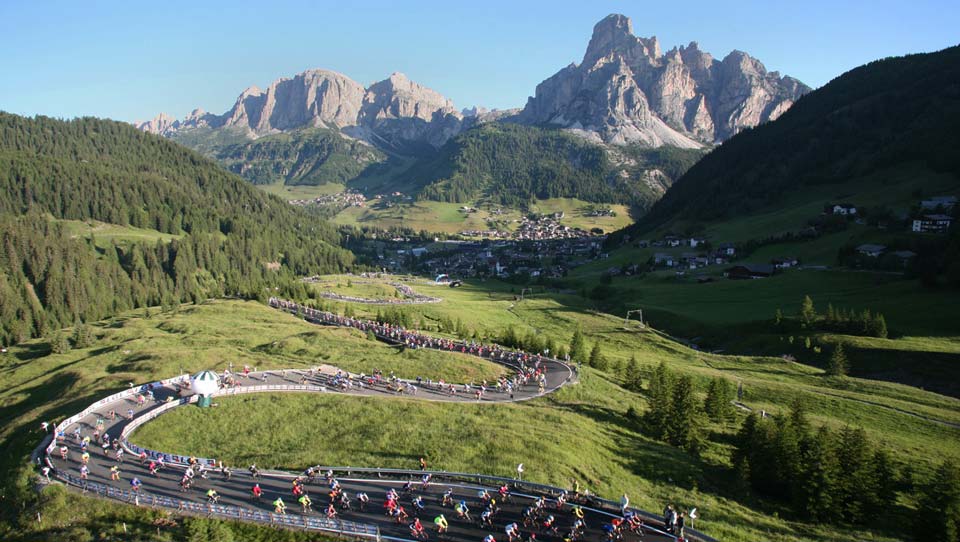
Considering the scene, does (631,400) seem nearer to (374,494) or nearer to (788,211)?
(374,494)

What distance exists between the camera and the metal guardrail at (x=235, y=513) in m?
28.3

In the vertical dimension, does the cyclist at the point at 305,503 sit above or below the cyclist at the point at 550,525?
below

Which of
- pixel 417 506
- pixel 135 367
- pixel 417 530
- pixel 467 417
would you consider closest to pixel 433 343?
pixel 467 417

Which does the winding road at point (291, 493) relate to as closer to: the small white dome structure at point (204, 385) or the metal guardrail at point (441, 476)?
the metal guardrail at point (441, 476)

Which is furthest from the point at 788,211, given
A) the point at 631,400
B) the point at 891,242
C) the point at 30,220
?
the point at 30,220

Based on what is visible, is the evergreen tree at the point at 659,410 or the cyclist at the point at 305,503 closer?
the cyclist at the point at 305,503

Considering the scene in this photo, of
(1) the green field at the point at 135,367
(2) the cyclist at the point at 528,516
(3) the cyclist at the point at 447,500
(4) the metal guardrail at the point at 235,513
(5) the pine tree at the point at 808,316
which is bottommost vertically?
(1) the green field at the point at 135,367

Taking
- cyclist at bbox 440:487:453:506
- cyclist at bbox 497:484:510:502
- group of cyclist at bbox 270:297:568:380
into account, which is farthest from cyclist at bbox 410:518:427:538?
group of cyclist at bbox 270:297:568:380

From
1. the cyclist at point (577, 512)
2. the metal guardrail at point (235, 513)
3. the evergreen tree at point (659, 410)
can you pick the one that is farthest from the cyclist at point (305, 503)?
the evergreen tree at point (659, 410)

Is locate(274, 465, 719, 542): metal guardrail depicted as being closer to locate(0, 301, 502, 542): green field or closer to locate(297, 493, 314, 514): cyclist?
locate(297, 493, 314, 514): cyclist

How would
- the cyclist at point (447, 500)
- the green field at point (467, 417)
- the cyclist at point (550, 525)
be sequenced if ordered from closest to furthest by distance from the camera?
the cyclist at point (550, 525), the cyclist at point (447, 500), the green field at point (467, 417)

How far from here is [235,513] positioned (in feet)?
99.9

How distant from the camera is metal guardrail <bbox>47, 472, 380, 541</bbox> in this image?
92.8 ft

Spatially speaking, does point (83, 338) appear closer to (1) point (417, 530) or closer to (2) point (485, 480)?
(2) point (485, 480)
